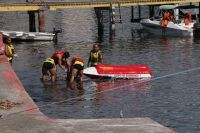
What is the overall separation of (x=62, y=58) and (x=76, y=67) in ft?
5.75

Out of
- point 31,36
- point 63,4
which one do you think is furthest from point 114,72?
point 63,4

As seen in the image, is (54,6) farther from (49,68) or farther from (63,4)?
(49,68)

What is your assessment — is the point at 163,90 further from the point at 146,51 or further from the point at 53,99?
the point at 146,51

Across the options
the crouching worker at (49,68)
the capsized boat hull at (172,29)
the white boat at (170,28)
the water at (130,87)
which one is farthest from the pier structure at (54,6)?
the crouching worker at (49,68)

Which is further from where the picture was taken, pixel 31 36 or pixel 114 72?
pixel 31 36

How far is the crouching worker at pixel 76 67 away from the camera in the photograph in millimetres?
31078

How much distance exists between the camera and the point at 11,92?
22469 mm

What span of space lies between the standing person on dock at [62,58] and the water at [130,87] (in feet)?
2.92

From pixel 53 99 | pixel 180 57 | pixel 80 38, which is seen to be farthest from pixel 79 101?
pixel 80 38

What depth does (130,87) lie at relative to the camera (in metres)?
31.0

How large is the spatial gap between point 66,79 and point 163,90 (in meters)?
5.78

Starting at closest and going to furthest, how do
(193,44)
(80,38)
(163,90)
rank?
(163,90) → (193,44) → (80,38)

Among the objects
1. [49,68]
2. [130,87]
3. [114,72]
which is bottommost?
[130,87]

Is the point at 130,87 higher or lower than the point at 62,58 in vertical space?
lower
